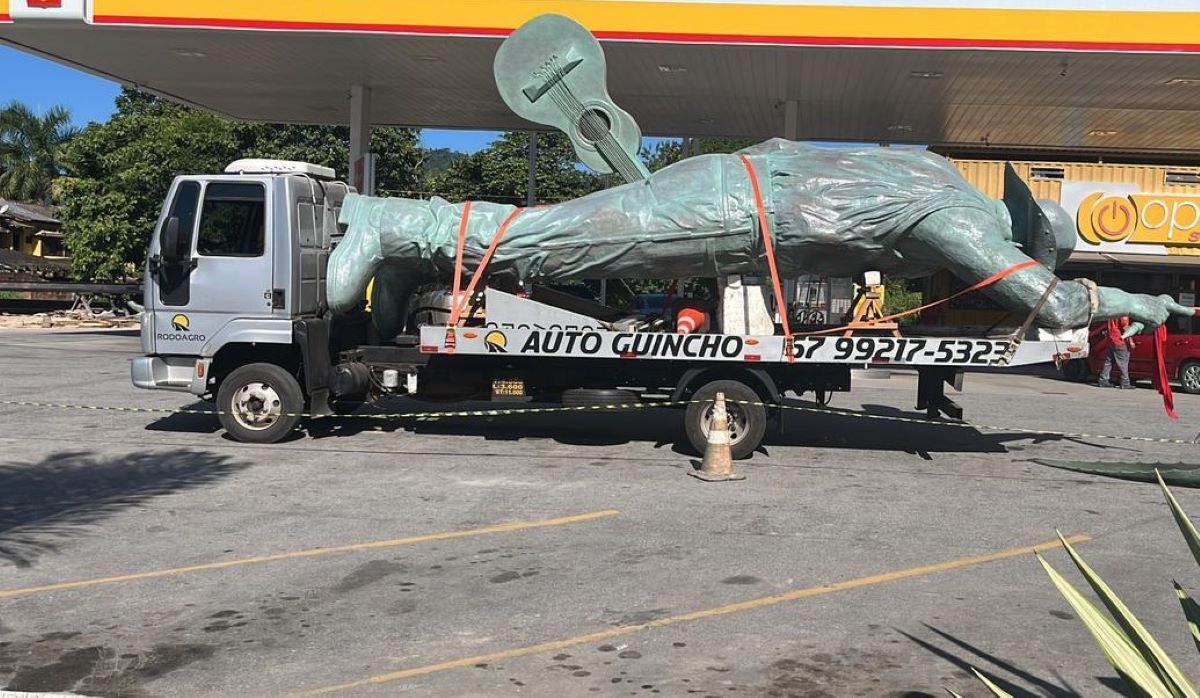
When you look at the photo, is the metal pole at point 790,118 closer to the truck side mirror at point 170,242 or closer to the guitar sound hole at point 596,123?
the guitar sound hole at point 596,123

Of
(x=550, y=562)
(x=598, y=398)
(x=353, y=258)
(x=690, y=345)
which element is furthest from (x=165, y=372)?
(x=550, y=562)

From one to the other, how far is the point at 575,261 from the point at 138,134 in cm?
2891

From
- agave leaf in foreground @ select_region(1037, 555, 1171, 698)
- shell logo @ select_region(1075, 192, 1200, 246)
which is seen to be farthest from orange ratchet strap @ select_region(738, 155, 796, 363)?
shell logo @ select_region(1075, 192, 1200, 246)

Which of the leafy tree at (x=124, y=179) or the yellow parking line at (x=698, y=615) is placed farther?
the leafy tree at (x=124, y=179)

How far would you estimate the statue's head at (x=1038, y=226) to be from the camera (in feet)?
33.0

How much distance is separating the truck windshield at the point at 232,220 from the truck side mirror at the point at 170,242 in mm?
248

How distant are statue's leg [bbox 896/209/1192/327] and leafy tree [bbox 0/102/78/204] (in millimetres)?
53625

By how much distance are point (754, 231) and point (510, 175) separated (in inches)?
1426

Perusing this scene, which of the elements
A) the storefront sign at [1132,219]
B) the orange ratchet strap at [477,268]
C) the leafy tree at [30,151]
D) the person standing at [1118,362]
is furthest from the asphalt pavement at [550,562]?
the leafy tree at [30,151]

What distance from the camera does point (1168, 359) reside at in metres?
19.2

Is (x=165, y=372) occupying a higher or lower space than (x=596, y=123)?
lower

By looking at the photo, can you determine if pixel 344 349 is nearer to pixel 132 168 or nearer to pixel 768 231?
pixel 768 231

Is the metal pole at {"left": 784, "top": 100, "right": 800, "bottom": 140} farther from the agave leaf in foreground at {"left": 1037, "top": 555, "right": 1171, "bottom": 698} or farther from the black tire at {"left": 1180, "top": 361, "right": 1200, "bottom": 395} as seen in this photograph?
the agave leaf in foreground at {"left": 1037, "top": 555, "right": 1171, "bottom": 698}

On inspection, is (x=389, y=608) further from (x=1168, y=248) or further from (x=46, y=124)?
(x=46, y=124)
